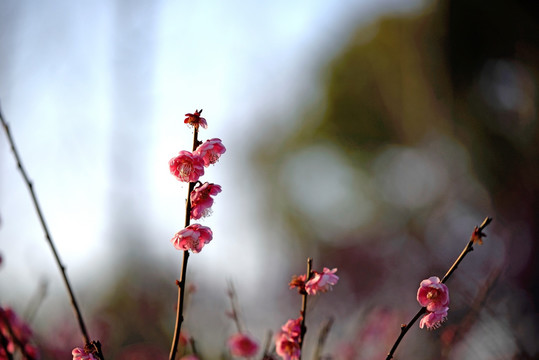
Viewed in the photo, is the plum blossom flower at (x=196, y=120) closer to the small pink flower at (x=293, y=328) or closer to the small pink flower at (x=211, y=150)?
the small pink flower at (x=211, y=150)

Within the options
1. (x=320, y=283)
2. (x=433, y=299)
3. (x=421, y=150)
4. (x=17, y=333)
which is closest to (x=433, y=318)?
(x=433, y=299)

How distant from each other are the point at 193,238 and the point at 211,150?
151mm

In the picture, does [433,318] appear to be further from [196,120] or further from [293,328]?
[196,120]

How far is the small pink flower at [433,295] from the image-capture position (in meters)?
0.84

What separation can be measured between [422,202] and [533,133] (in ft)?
6.41

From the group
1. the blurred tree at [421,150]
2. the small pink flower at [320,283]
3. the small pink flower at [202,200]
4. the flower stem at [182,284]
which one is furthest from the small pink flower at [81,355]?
the blurred tree at [421,150]

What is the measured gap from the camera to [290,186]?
11.1m

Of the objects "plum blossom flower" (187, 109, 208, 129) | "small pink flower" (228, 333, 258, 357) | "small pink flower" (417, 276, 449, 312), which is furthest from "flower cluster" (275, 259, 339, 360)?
"small pink flower" (228, 333, 258, 357)

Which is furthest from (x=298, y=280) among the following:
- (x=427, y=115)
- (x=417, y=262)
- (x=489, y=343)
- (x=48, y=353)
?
(x=427, y=115)

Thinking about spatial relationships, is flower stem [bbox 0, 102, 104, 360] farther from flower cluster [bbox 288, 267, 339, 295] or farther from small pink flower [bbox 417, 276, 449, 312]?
small pink flower [bbox 417, 276, 449, 312]

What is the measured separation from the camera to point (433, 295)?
864mm

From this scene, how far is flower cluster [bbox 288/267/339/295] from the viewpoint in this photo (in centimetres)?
88

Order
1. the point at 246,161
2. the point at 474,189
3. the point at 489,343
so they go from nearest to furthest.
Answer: the point at 489,343
the point at 474,189
the point at 246,161

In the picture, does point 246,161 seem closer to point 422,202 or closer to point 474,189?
point 422,202
